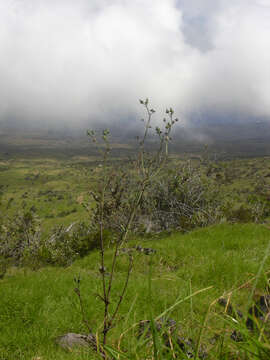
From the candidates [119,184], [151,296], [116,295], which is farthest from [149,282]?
[116,295]

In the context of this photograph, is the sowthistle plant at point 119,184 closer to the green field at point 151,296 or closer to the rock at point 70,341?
the green field at point 151,296

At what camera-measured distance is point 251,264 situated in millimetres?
5781

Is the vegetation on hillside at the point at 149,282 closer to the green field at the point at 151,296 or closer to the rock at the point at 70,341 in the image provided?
the green field at the point at 151,296

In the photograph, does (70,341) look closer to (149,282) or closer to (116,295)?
(116,295)

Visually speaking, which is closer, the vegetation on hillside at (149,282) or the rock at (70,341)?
the vegetation on hillside at (149,282)

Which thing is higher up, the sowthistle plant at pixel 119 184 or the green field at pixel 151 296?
the sowthistle plant at pixel 119 184

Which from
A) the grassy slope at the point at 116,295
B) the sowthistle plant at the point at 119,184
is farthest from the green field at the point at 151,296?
the sowthistle plant at the point at 119,184

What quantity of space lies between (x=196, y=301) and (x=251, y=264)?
2000 millimetres

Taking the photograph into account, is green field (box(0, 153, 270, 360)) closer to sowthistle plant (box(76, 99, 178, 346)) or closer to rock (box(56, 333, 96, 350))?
rock (box(56, 333, 96, 350))

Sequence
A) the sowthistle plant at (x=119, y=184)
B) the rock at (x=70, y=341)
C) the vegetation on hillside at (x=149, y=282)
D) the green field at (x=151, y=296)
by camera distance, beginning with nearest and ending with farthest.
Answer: the vegetation on hillside at (x=149, y=282) < the green field at (x=151, y=296) < the sowthistle plant at (x=119, y=184) < the rock at (x=70, y=341)

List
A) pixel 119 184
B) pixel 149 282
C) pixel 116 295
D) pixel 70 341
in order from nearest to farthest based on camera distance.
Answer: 1. pixel 149 282
2. pixel 70 341
3. pixel 119 184
4. pixel 116 295

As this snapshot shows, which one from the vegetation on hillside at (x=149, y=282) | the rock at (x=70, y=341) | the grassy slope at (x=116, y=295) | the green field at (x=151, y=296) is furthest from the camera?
the grassy slope at (x=116, y=295)

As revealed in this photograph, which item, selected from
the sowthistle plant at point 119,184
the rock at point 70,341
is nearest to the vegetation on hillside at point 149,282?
the sowthistle plant at point 119,184

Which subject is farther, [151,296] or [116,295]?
[116,295]
